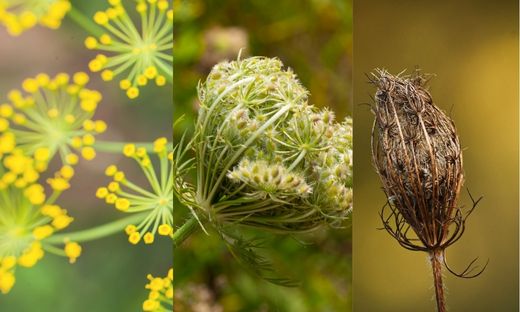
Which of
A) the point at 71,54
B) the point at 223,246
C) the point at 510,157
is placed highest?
the point at 510,157

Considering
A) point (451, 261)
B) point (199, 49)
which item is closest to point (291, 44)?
point (199, 49)

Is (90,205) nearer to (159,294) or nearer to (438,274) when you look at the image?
(159,294)

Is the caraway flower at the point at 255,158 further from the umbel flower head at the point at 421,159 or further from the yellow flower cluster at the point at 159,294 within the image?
the umbel flower head at the point at 421,159

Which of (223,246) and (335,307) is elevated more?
(223,246)

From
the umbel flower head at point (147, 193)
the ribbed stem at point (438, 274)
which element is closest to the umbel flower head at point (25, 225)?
the umbel flower head at point (147, 193)

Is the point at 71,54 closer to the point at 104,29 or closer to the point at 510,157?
the point at 104,29

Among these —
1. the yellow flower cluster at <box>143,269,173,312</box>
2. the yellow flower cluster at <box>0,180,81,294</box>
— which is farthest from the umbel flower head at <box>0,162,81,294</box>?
the yellow flower cluster at <box>143,269,173,312</box>

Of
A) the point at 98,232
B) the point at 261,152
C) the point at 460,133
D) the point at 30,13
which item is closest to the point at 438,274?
the point at 460,133
